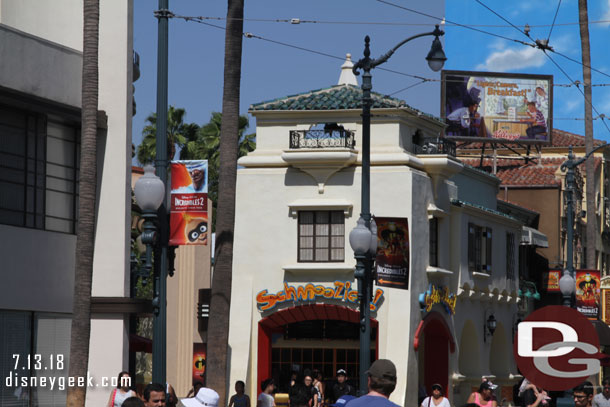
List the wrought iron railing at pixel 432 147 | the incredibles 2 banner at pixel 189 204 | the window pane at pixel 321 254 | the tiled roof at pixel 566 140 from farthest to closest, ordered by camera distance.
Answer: the tiled roof at pixel 566 140 → the wrought iron railing at pixel 432 147 → the window pane at pixel 321 254 → the incredibles 2 banner at pixel 189 204

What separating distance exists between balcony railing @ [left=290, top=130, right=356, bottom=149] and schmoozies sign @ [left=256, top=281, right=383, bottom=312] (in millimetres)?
4391

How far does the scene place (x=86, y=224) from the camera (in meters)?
20.1

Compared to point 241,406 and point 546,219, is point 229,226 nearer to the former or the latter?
point 241,406

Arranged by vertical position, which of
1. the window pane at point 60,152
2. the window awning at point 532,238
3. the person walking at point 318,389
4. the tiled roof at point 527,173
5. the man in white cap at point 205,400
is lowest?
the person walking at point 318,389

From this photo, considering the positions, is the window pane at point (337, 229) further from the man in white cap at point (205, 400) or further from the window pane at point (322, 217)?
the man in white cap at point (205, 400)

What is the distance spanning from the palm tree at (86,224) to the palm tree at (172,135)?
39.4 meters

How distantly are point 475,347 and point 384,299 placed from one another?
699 centimetres

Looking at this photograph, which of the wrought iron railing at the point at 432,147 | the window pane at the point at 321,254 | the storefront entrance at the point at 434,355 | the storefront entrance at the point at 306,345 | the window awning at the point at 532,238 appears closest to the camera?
the window pane at the point at 321,254

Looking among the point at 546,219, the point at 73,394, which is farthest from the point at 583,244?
the point at 73,394

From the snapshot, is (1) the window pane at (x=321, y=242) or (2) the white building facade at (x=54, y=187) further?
(1) the window pane at (x=321, y=242)

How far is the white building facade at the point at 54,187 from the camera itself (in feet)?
73.8

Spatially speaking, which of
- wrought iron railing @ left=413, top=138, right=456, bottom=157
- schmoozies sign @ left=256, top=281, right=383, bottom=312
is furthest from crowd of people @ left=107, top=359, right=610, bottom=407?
wrought iron railing @ left=413, top=138, right=456, bottom=157

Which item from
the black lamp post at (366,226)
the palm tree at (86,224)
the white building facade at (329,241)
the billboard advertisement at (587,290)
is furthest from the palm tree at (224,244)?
the billboard advertisement at (587,290)

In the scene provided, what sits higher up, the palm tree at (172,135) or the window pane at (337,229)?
the palm tree at (172,135)
